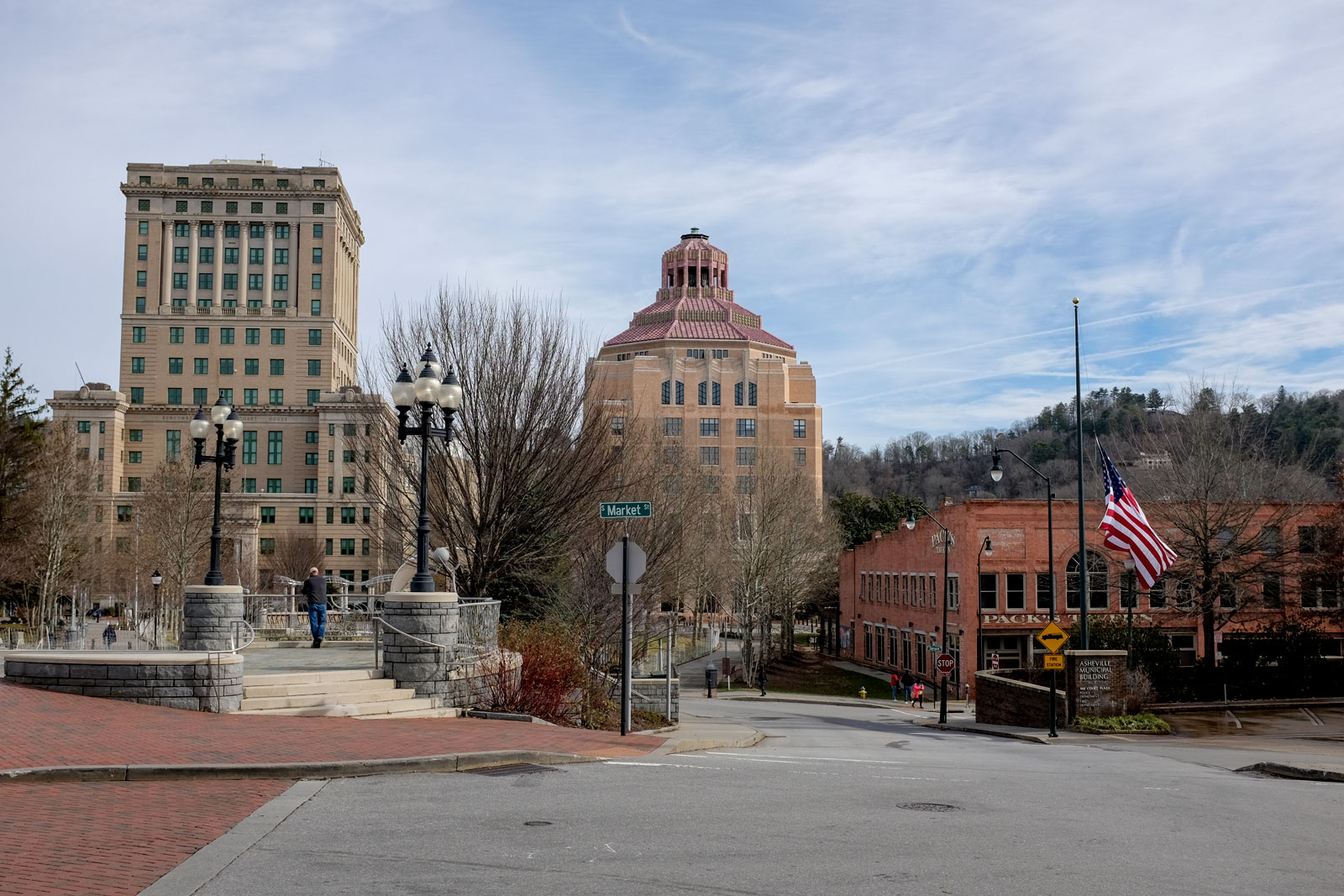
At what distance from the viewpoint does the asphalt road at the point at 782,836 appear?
724 centimetres

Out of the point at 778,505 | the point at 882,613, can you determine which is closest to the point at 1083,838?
the point at 778,505

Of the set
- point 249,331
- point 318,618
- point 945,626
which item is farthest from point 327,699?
point 249,331

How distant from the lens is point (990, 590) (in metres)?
50.9

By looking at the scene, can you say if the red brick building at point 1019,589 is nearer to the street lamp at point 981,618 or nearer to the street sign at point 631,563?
the street lamp at point 981,618

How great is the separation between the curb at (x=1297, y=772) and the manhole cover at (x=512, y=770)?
1115cm

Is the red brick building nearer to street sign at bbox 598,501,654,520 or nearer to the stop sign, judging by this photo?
the stop sign

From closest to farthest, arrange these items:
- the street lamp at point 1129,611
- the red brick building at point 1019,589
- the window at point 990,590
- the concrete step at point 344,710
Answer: the concrete step at point 344,710 < the street lamp at point 1129,611 < the red brick building at point 1019,589 < the window at point 990,590

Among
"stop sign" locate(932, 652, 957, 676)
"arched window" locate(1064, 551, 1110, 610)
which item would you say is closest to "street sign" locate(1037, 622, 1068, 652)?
"stop sign" locate(932, 652, 957, 676)

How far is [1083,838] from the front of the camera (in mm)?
9062

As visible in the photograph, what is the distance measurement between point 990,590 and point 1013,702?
1827 centimetres

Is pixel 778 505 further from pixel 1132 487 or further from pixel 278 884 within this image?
pixel 278 884

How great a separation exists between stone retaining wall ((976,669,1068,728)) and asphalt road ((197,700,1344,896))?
16.8 meters

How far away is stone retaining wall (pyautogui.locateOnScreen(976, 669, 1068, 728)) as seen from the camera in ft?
99.1

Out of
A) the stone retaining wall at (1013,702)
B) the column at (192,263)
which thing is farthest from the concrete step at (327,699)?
the column at (192,263)
